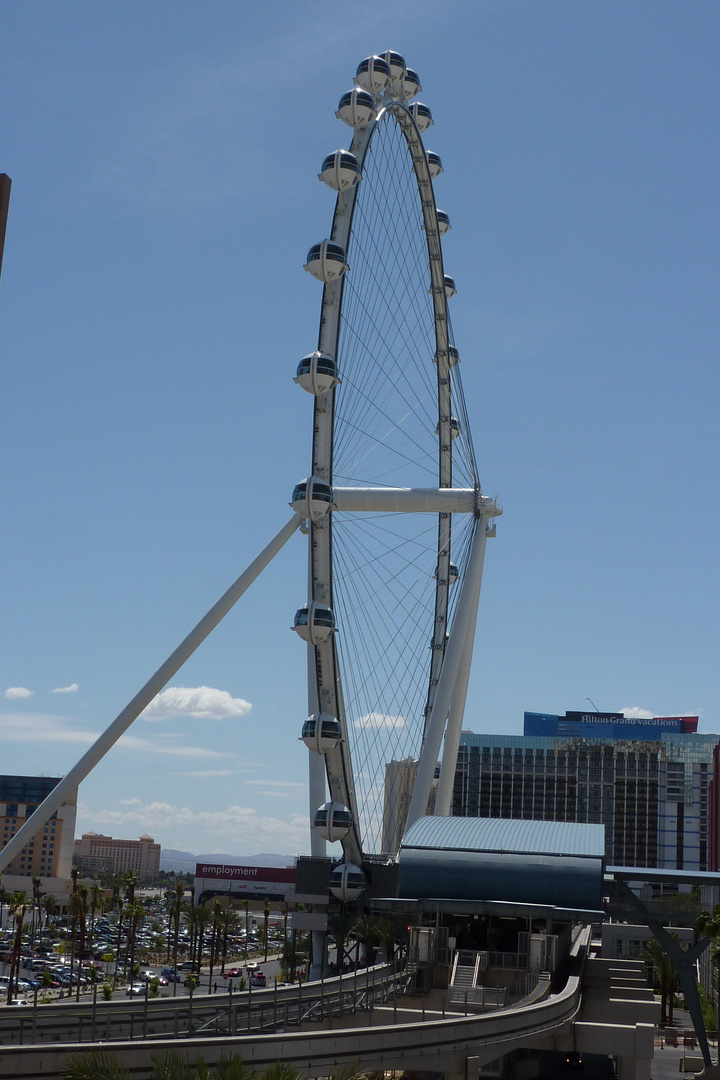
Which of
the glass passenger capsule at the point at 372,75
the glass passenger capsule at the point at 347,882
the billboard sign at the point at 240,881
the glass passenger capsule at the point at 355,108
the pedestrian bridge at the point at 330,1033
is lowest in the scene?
the billboard sign at the point at 240,881

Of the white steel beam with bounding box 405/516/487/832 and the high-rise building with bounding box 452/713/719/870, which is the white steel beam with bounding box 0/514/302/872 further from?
the high-rise building with bounding box 452/713/719/870

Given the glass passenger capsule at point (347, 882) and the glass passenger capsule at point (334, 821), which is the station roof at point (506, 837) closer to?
the glass passenger capsule at point (334, 821)

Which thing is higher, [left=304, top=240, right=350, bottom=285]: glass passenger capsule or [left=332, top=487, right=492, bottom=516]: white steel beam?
[left=304, top=240, right=350, bottom=285]: glass passenger capsule

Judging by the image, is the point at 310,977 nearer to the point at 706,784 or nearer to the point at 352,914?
the point at 352,914

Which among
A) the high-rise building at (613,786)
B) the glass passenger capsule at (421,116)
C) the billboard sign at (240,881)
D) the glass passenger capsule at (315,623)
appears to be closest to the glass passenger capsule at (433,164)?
the glass passenger capsule at (421,116)

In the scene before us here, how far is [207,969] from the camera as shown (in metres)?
105

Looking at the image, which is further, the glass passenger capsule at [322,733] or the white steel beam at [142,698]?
the glass passenger capsule at [322,733]

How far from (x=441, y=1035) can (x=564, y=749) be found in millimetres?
160984

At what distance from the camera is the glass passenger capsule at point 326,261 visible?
55156 millimetres

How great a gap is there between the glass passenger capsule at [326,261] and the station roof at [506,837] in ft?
86.5

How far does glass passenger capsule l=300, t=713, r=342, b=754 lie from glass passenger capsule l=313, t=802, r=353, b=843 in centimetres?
410

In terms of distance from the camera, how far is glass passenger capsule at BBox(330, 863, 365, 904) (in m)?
59.1

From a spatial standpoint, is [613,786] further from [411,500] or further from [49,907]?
[411,500]

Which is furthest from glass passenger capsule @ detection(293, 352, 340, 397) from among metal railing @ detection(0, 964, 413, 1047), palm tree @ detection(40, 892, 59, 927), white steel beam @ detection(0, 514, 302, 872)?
palm tree @ detection(40, 892, 59, 927)
